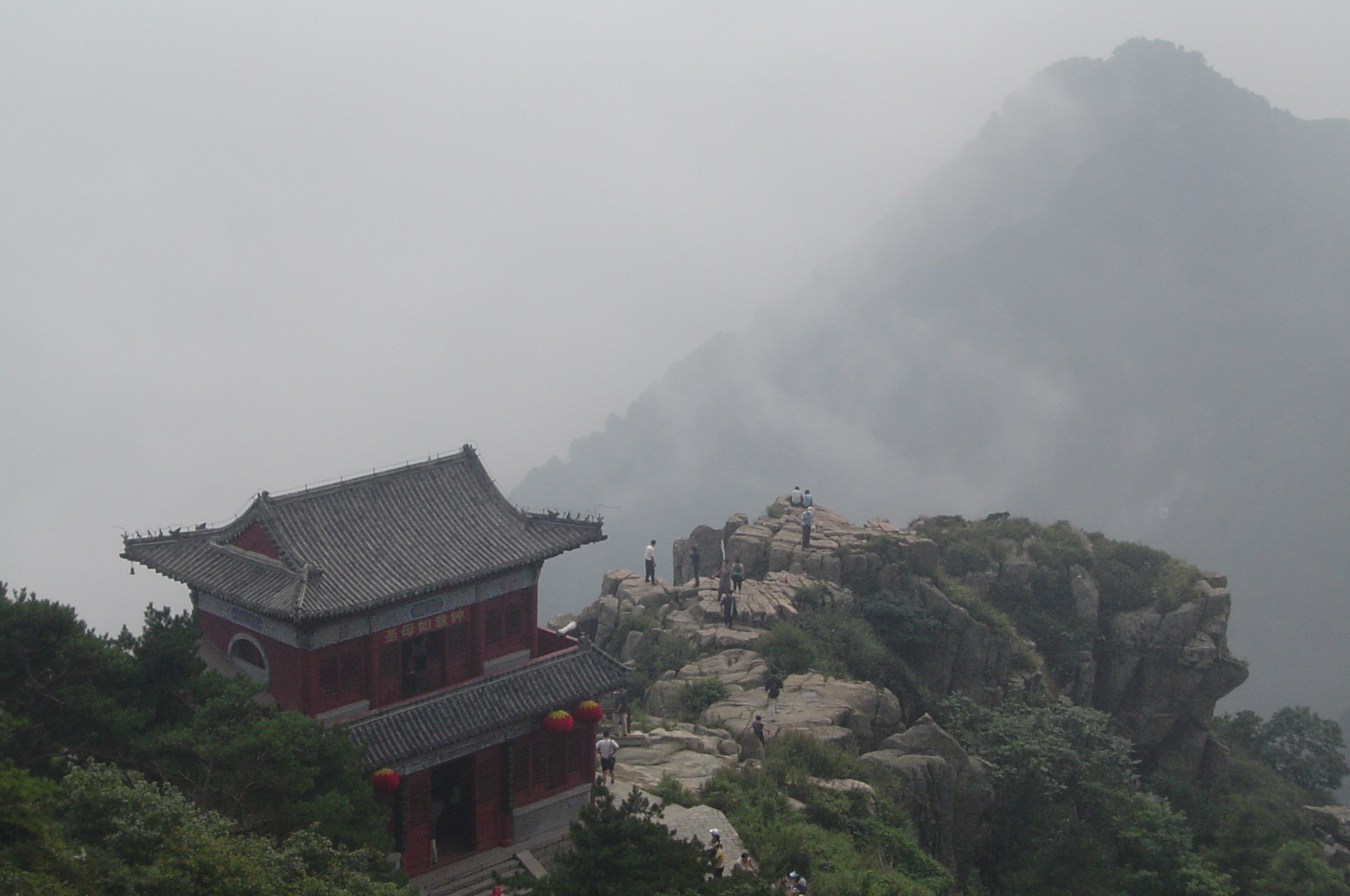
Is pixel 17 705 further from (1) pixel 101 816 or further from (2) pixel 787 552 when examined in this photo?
(2) pixel 787 552

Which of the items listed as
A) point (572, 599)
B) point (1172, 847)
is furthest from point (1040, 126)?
point (1172, 847)

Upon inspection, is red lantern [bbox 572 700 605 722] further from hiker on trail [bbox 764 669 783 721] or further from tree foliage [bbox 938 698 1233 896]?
tree foliage [bbox 938 698 1233 896]

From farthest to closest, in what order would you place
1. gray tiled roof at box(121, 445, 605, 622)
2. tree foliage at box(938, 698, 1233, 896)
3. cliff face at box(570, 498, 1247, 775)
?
cliff face at box(570, 498, 1247, 775) → tree foliage at box(938, 698, 1233, 896) → gray tiled roof at box(121, 445, 605, 622)

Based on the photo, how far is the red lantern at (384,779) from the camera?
24391 mm

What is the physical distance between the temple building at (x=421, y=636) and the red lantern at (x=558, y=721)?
174mm

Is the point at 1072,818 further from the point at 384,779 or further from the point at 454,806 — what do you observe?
the point at 384,779

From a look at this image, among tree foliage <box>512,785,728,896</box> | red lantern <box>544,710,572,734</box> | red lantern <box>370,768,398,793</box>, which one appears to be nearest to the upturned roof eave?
red lantern <box>370,768,398,793</box>

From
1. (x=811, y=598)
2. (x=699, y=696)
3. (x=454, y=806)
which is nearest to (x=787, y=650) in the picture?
(x=811, y=598)

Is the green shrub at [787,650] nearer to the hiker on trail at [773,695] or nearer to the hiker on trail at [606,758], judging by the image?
the hiker on trail at [773,695]

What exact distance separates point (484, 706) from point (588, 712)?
246 cm

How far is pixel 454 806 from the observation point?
27625mm

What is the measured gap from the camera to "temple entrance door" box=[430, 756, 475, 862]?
27109 mm

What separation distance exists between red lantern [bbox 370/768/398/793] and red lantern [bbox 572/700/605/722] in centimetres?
460

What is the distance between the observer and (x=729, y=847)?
26.6 meters
